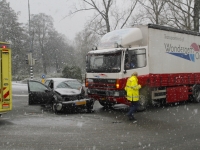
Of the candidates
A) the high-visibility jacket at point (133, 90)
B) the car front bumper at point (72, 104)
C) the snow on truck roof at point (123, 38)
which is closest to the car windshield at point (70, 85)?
the car front bumper at point (72, 104)

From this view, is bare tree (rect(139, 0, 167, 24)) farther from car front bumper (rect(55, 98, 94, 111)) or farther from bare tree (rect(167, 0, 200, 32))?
car front bumper (rect(55, 98, 94, 111))

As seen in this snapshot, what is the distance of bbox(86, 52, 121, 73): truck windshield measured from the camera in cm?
1113

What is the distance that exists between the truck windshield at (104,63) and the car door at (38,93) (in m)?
2.09

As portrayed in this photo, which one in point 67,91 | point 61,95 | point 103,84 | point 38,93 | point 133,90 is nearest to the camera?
point 133,90

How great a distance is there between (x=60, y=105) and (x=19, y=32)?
4713cm

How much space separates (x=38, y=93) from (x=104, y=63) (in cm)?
329

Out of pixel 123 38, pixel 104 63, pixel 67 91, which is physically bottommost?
pixel 67 91

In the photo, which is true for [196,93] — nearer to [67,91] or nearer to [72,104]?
[67,91]

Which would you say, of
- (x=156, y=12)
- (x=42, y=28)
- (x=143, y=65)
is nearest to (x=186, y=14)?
(x=156, y=12)

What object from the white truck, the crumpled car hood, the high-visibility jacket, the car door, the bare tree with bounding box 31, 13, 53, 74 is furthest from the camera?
the bare tree with bounding box 31, 13, 53, 74

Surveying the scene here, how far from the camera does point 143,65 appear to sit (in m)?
11.8

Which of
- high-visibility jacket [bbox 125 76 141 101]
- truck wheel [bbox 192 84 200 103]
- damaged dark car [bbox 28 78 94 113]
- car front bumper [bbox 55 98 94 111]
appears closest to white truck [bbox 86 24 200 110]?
truck wheel [bbox 192 84 200 103]

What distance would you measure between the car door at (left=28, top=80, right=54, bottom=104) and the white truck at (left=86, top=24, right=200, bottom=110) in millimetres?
1917

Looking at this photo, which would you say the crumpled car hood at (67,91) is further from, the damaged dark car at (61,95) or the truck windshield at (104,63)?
the truck windshield at (104,63)
